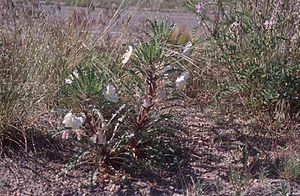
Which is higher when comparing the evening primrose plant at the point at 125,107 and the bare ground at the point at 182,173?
the evening primrose plant at the point at 125,107

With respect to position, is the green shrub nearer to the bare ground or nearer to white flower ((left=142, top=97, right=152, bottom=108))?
the bare ground

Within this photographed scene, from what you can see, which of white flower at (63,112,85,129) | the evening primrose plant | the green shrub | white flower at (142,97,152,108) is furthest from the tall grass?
the green shrub

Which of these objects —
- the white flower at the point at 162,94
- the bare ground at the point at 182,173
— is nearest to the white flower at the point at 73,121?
the bare ground at the point at 182,173

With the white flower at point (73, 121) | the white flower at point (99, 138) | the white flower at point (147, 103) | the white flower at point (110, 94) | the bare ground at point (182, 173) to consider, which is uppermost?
the white flower at point (110, 94)

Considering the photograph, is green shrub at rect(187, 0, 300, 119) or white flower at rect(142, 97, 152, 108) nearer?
white flower at rect(142, 97, 152, 108)

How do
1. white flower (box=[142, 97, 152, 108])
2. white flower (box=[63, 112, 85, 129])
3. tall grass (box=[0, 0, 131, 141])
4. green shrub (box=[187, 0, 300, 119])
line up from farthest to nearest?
green shrub (box=[187, 0, 300, 119]) → tall grass (box=[0, 0, 131, 141]) → white flower (box=[142, 97, 152, 108]) → white flower (box=[63, 112, 85, 129])

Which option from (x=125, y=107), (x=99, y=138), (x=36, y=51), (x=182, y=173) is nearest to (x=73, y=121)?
(x=99, y=138)

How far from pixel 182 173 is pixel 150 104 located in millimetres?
461

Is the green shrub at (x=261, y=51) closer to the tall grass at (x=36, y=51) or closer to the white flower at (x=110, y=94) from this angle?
the tall grass at (x=36, y=51)

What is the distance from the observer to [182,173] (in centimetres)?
367

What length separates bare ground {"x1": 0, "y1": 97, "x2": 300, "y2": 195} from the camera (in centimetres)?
348

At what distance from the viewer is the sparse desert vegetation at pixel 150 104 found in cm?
353

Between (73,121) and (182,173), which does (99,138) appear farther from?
(182,173)

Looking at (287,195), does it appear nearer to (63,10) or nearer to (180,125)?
(180,125)
